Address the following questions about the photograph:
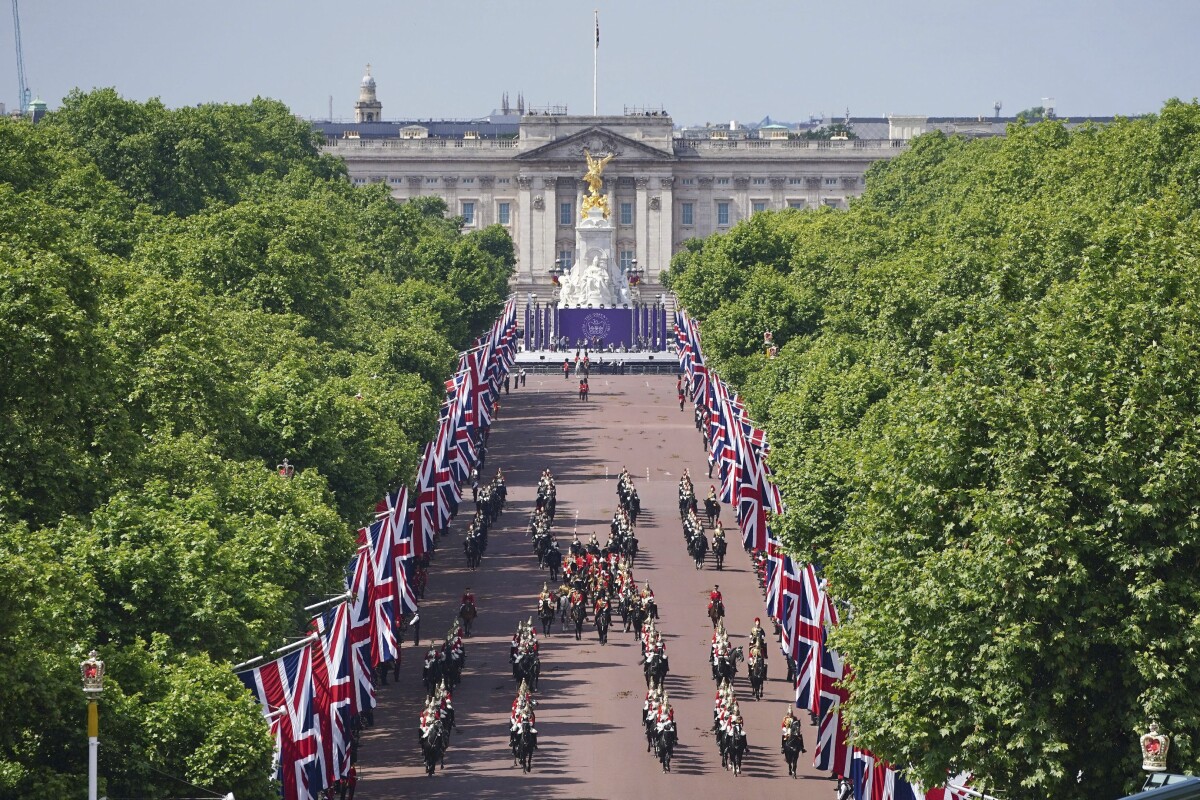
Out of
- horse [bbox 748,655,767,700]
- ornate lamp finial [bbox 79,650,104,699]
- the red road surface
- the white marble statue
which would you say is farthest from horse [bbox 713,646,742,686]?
the white marble statue

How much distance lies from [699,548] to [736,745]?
25.9 meters

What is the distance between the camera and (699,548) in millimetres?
81500

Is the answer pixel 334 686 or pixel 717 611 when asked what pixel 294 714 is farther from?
pixel 717 611

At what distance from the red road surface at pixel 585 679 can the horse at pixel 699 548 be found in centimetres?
38

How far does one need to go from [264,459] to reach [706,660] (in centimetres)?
1376

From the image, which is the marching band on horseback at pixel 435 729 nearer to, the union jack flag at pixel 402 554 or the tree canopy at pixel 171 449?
the tree canopy at pixel 171 449

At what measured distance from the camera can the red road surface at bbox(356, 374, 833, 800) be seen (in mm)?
55250

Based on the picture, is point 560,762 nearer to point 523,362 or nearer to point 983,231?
point 983,231

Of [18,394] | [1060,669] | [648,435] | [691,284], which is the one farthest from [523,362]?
[1060,669]

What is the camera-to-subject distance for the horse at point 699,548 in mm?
81375

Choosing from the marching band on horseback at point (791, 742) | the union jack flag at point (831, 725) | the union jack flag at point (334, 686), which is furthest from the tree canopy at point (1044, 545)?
the union jack flag at point (334, 686)

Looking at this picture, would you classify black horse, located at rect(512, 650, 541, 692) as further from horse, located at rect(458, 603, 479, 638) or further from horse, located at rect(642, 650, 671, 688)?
horse, located at rect(458, 603, 479, 638)

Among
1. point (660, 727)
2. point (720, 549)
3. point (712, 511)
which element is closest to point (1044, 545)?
point (660, 727)

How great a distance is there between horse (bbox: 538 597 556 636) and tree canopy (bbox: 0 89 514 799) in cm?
602
